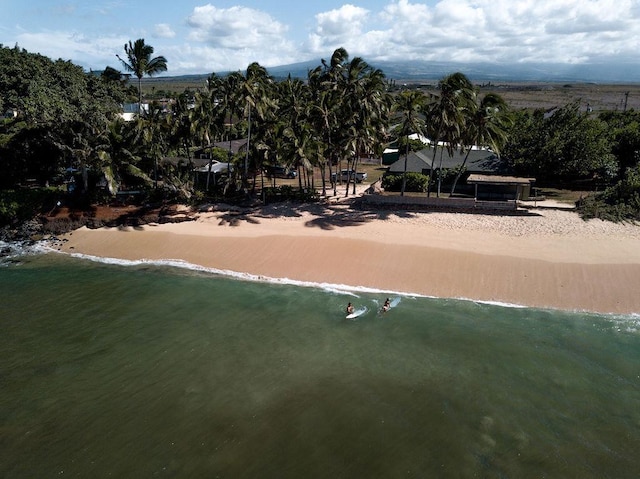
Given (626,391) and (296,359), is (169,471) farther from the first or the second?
(626,391)

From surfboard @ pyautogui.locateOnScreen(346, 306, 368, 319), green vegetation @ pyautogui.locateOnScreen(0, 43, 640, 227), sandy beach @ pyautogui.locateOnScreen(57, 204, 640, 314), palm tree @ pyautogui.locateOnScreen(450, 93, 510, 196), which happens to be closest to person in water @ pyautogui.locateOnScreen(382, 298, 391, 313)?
surfboard @ pyautogui.locateOnScreen(346, 306, 368, 319)

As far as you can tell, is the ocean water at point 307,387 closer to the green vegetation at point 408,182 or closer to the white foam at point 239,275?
the white foam at point 239,275

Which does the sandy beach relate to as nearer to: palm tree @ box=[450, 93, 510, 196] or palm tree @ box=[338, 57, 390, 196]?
palm tree @ box=[338, 57, 390, 196]

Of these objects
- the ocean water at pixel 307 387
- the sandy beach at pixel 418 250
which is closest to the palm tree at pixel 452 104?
the sandy beach at pixel 418 250

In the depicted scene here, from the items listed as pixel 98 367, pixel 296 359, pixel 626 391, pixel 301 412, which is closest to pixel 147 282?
pixel 98 367

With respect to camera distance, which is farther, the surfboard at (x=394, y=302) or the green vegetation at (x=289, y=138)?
the green vegetation at (x=289, y=138)

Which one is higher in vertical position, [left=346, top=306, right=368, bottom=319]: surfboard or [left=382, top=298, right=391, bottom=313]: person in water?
[left=382, top=298, right=391, bottom=313]: person in water

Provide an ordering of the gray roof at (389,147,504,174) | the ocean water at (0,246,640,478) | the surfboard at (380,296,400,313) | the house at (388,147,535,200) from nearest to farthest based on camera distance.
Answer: the ocean water at (0,246,640,478), the surfboard at (380,296,400,313), the house at (388,147,535,200), the gray roof at (389,147,504,174)
